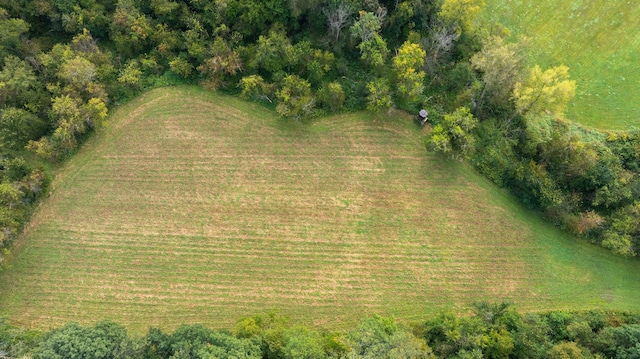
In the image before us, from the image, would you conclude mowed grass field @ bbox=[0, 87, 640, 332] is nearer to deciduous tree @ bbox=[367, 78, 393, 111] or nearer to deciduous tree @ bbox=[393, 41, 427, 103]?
deciduous tree @ bbox=[367, 78, 393, 111]

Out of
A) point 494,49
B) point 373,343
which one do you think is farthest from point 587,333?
point 494,49

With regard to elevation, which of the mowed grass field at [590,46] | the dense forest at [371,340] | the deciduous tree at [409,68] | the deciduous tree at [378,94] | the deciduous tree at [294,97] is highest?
the mowed grass field at [590,46]

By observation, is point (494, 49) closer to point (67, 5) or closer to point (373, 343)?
point (373, 343)

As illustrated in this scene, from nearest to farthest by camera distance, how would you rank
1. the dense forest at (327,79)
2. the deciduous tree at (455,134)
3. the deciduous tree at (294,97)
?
the dense forest at (327,79), the deciduous tree at (455,134), the deciduous tree at (294,97)

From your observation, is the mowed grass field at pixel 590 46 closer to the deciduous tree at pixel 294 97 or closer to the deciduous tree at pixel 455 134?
the deciduous tree at pixel 455 134

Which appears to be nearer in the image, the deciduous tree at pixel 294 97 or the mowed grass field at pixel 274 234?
the mowed grass field at pixel 274 234

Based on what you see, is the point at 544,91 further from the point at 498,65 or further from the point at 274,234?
the point at 274,234

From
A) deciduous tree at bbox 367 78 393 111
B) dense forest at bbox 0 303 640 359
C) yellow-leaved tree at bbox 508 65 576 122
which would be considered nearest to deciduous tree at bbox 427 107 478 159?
yellow-leaved tree at bbox 508 65 576 122

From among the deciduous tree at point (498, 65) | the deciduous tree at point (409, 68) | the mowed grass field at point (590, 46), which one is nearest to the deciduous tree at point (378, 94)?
the deciduous tree at point (409, 68)
